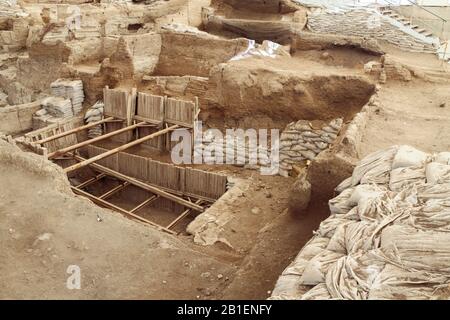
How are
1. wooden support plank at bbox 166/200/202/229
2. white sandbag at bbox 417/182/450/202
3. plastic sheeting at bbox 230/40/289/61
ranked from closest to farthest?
1. white sandbag at bbox 417/182/450/202
2. wooden support plank at bbox 166/200/202/229
3. plastic sheeting at bbox 230/40/289/61

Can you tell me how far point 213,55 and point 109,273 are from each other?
339 inches

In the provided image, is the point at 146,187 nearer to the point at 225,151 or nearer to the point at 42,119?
the point at 225,151

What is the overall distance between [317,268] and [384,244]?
2.03ft

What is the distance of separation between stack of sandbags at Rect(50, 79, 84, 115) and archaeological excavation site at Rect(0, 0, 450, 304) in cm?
5

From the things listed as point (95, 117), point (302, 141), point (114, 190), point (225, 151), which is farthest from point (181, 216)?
point (95, 117)

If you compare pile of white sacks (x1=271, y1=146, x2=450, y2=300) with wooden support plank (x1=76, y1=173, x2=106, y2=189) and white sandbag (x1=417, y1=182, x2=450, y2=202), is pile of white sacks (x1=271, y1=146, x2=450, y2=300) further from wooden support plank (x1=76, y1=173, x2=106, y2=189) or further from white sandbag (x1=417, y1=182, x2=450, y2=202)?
wooden support plank (x1=76, y1=173, x2=106, y2=189)

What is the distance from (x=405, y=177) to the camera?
5.09 m

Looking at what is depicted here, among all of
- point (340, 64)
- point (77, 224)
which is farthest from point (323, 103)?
point (77, 224)

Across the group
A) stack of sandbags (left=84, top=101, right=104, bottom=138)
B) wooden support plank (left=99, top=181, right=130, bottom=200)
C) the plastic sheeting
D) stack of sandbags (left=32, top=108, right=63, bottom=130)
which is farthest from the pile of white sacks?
stack of sandbags (left=32, top=108, right=63, bottom=130)

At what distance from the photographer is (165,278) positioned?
5.47 m

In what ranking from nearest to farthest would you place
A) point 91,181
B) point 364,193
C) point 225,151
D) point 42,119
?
point 364,193
point 91,181
point 225,151
point 42,119

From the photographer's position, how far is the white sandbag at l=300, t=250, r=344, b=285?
3.88m

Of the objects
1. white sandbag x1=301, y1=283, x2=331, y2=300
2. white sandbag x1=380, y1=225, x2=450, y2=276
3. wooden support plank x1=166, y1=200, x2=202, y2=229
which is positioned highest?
white sandbag x1=380, y1=225, x2=450, y2=276

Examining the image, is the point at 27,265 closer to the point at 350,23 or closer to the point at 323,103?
the point at 323,103
